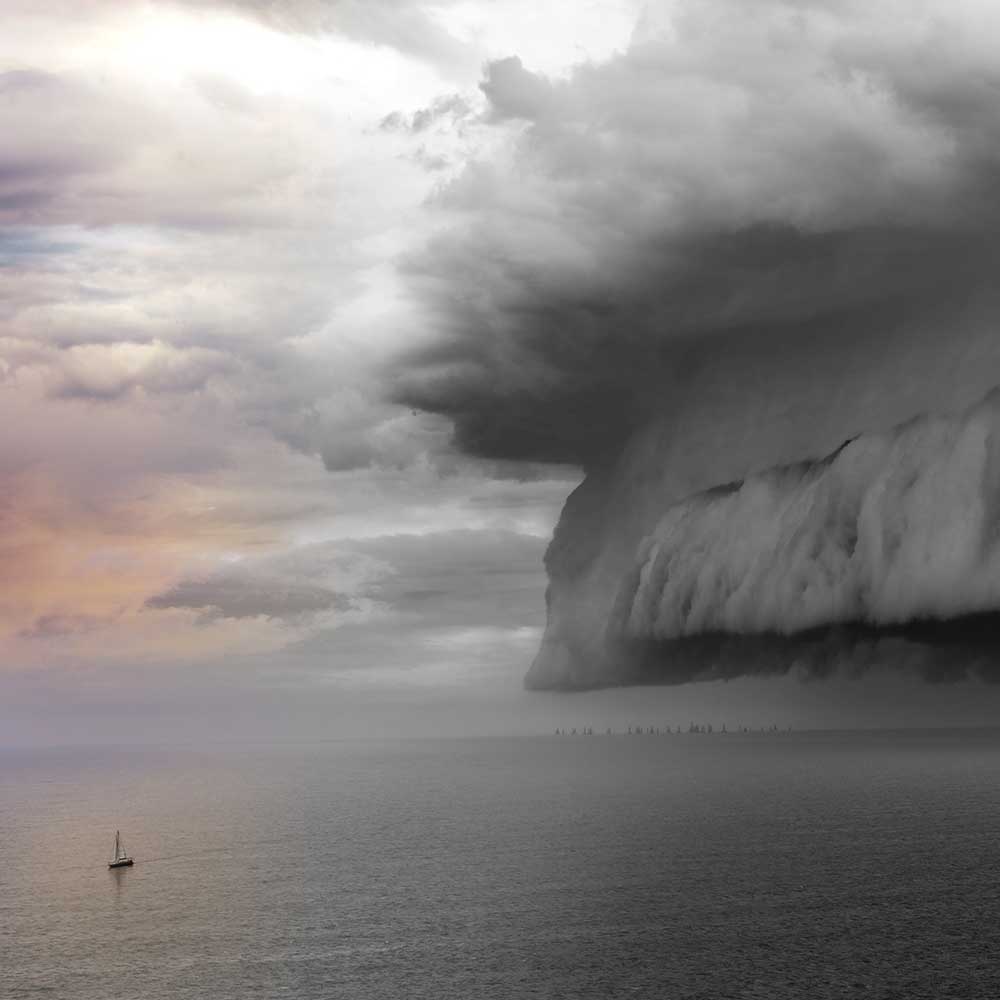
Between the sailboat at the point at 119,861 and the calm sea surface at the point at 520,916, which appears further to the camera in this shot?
the sailboat at the point at 119,861

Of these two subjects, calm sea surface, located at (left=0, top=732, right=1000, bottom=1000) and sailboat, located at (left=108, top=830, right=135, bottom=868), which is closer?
calm sea surface, located at (left=0, top=732, right=1000, bottom=1000)

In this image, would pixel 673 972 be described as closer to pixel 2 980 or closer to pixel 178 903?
pixel 2 980

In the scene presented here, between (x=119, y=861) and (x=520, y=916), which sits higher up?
(x=119, y=861)

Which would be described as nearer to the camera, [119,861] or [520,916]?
[520,916]

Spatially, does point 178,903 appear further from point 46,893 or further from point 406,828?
point 406,828

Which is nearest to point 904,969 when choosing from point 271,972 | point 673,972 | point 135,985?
point 673,972

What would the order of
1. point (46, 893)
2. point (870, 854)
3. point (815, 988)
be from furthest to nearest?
point (870, 854) → point (46, 893) → point (815, 988)

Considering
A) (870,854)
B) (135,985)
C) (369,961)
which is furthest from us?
(870,854)

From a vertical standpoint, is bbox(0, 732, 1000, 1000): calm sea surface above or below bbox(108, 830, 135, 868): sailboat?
below

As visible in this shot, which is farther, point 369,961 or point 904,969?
point 369,961

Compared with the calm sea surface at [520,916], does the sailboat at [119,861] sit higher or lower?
higher
